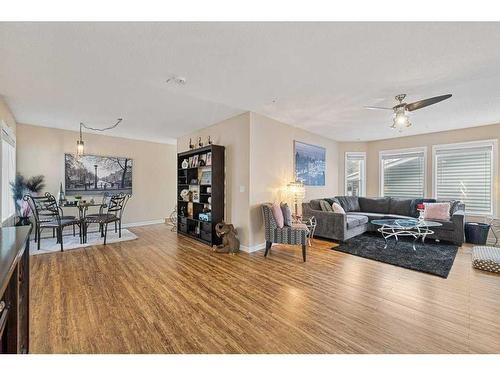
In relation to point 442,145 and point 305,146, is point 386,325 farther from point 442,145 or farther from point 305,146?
point 442,145

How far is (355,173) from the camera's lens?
7051mm

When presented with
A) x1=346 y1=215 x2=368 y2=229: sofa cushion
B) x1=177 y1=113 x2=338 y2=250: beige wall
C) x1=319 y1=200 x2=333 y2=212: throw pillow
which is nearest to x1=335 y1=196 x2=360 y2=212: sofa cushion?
x1=346 y1=215 x2=368 y2=229: sofa cushion

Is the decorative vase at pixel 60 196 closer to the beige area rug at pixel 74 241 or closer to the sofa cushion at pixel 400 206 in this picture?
the beige area rug at pixel 74 241

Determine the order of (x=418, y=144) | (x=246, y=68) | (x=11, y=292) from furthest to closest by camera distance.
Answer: (x=418, y=144), (x=246, y=68), (x=11, y=292)

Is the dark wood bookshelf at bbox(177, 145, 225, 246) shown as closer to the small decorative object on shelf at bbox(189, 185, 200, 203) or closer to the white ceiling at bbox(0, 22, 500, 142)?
the small decorative object on shelf at bbox(189, 185, 200, 203)

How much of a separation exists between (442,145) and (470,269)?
3.72 metres

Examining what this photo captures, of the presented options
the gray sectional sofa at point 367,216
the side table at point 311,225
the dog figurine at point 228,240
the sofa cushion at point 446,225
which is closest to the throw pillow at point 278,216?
the dog figurine at point 228,240

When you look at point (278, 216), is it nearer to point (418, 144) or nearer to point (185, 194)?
point (185, 194)

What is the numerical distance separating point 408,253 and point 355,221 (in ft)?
3.91

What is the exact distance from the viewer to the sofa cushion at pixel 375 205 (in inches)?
238

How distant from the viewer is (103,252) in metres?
3.95

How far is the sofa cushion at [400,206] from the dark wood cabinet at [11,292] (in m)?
6.81

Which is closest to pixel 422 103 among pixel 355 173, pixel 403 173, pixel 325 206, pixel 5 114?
pixel 325 206

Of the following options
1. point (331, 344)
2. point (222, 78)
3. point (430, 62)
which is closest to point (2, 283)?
point (331, 344)
